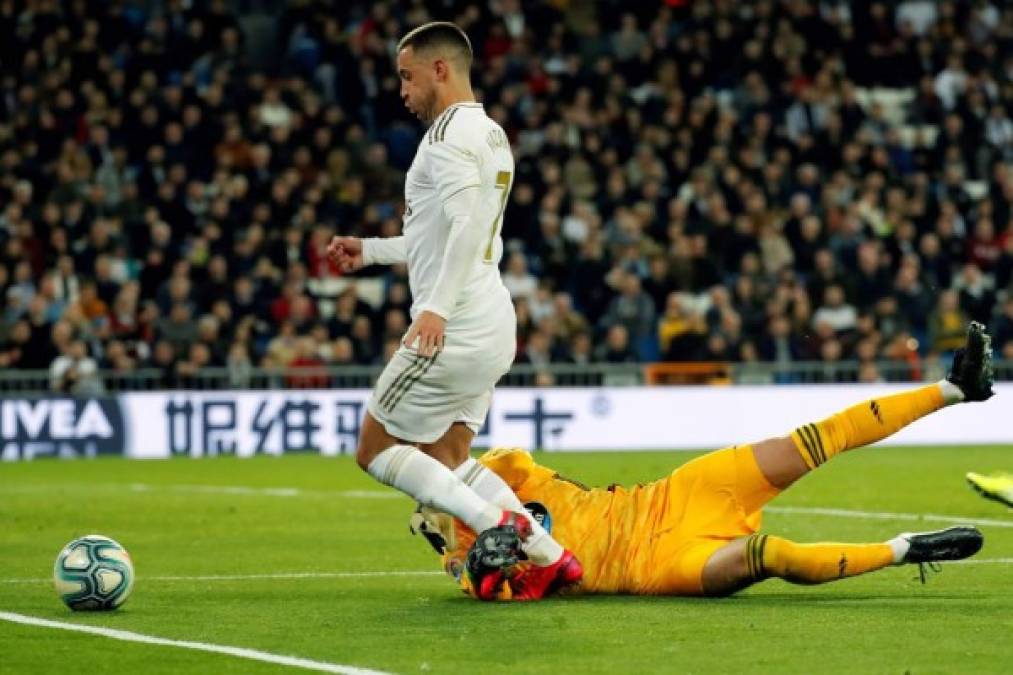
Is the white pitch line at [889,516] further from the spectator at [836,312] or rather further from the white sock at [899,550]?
the spectator at [836,312]

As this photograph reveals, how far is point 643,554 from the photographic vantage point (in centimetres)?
894

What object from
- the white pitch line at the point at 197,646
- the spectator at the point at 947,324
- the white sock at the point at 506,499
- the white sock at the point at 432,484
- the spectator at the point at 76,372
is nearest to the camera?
the white pitch line at the point at 197,646

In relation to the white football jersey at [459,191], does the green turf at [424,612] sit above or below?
below

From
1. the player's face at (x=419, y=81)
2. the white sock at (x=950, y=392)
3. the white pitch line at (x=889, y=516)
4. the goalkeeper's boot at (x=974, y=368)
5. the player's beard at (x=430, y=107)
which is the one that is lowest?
the white pitch line at (x=889, y=516)

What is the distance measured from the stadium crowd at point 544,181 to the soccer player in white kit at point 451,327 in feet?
47.6

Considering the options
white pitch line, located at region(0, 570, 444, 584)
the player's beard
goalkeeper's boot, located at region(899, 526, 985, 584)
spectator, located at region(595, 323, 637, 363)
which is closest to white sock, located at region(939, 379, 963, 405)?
goalkeeper's boot, located at region(899, 526, 985, 584)

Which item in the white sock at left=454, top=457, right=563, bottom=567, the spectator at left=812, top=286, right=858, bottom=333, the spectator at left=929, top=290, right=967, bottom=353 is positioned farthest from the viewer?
the spectator at left=812, top=286, right=858, bottom=333

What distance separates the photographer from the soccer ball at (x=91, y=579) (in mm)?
8594

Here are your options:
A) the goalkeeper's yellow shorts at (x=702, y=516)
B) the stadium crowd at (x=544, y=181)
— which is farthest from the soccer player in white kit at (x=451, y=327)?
the stadium crowd at (x=544, y=181)

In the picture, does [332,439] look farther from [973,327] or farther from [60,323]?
[973,327]

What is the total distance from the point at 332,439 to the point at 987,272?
29.9 ft

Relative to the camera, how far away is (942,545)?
8477 mm

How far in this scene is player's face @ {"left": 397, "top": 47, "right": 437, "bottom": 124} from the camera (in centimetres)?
902

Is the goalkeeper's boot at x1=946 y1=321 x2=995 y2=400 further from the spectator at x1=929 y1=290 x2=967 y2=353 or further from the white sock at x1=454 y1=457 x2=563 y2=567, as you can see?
the spectator at x1=929 y1=290 x2=967 y2=353
